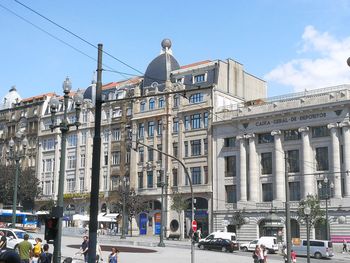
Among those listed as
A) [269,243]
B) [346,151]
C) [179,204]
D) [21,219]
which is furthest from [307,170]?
[21,219]

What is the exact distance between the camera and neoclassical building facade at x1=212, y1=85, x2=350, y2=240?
5303 centimetres

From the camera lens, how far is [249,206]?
58.9 m

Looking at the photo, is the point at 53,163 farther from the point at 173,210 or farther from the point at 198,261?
the point at 198,261

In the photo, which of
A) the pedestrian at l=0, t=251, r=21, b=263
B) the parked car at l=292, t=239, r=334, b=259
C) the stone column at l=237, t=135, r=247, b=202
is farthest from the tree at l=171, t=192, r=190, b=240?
the pedestrian at l=0, t=251, r=21, b=263

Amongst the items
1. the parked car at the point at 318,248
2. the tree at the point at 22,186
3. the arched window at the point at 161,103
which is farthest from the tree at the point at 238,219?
the tree at the point at 22,186

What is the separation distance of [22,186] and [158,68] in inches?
1030

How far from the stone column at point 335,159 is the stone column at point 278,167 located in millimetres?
5751

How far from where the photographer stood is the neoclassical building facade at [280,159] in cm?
5303

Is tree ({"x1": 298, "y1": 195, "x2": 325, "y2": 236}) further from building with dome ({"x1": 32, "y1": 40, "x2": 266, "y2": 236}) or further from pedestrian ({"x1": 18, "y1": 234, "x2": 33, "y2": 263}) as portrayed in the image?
pedestrian ({"x1": 18, "y1": 234, "x2": 33, "y2": 263})

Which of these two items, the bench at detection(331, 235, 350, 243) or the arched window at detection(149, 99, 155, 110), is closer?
the bench at detection(331, 235, 350, 243)

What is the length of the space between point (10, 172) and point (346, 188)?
45897 millimetres

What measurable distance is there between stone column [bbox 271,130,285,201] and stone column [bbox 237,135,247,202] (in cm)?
382

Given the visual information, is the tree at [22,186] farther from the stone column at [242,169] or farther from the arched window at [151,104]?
the stone column at [242,169]

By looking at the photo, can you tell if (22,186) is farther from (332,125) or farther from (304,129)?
(332,125)
